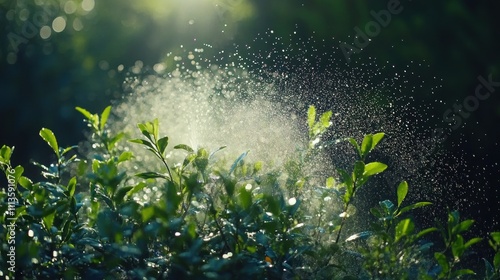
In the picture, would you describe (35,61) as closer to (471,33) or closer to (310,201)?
(471,33)

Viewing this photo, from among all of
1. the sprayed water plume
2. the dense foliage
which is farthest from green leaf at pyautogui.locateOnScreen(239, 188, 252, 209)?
the sprayed water plume

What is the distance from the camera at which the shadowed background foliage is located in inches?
140

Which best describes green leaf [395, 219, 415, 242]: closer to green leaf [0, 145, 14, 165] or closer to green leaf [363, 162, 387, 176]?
green leaf [363, 162, 387, 176]

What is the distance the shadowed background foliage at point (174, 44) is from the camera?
3.55m

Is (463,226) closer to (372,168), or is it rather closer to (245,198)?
(372,168)

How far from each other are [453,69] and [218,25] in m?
1.77

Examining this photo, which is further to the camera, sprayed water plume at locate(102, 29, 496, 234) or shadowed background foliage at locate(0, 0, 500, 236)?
shadowed background foliage at locate(0, 0, 500, 236)

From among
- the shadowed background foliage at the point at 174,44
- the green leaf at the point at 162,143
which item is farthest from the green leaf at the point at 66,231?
the shadowed background foliage at the point at 174,44

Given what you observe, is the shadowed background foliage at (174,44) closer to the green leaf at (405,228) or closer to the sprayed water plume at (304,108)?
the sprayed water plume at (304,108)

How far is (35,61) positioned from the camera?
5258mm

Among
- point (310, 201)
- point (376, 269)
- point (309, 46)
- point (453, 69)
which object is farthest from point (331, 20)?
point (376, 269)

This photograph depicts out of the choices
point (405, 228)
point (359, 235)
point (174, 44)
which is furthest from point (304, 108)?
point (405, 228)

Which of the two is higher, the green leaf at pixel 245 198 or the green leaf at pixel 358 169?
the green leaf at pixel 358 169

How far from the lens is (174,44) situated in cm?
490
